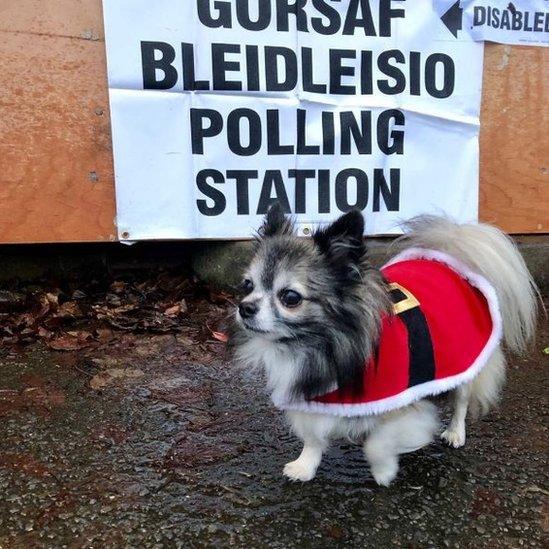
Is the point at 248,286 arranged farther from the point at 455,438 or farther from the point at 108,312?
the point at 108,312

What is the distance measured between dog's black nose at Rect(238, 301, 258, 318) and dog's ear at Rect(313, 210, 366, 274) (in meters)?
0.30

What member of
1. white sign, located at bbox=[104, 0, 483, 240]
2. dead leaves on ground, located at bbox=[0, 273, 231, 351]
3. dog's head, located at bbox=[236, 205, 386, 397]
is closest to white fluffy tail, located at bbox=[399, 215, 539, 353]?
dog's head, located at bbox=[236, 205, 386, 397]

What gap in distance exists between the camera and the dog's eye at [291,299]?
1.84 m

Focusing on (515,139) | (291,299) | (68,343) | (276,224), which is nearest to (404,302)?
(291,299)

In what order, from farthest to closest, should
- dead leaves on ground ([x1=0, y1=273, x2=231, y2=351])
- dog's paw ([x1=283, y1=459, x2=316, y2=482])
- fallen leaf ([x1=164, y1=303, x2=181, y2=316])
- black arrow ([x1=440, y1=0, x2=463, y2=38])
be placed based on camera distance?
black arrow ([x1=440, y1=0, x2=463, y2=38]) → fallen leaf ([x1=164, y1=303, x2=181, y2=316]) → dead leaves on ground ([x1=0, y1=273, x2=231, y2=351]) → dog's paw ([x1=283, y1=459, x2=316, y2=482])

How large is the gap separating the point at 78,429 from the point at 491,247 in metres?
1.87

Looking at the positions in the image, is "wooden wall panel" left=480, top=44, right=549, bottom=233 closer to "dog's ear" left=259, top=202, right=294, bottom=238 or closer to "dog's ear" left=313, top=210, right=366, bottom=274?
"dog's ear" left=259, top=202, right=294, bottom=238

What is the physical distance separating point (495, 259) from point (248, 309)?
1101 millimetres

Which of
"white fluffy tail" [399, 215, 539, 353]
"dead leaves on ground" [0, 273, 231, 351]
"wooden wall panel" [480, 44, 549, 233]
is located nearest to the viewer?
"white fluffy tail" [399, 215, 539, 353]

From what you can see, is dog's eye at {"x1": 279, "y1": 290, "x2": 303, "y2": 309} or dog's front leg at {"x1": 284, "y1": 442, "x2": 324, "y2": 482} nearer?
dog's eye at {"x1": 279, "y1": 290, "x2": 303, "y2": 309}

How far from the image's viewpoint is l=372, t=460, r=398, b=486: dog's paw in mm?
2041

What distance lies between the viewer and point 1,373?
2.84m

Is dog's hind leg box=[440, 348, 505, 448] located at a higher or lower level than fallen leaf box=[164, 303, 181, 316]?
lower

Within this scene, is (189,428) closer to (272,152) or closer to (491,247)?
(491,247)
